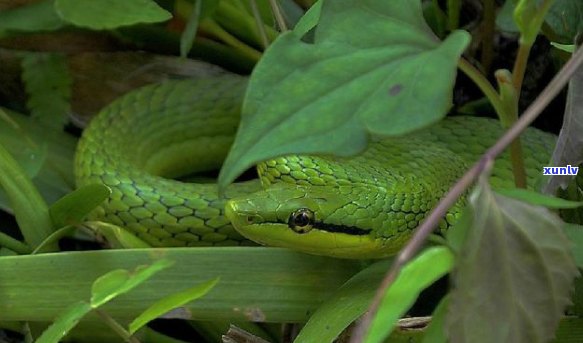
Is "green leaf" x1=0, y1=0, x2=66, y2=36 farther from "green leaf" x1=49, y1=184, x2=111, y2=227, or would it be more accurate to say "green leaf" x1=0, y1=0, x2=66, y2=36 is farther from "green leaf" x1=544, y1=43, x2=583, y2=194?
"green leaf" x1=544, y1=43, x2=583, y2=194

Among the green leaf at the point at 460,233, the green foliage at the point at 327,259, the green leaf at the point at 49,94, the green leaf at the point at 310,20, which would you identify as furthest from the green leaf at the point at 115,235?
the green leaf at the point at 460,233

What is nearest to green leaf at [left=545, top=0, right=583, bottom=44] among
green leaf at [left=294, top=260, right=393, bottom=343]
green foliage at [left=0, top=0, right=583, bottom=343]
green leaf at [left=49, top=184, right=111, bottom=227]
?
green foliage at [left=0, top=0, right=583, bottom=343]

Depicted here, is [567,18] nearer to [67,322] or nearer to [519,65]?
[519,65]

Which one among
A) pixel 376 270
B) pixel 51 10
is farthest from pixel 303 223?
pixel 51 10

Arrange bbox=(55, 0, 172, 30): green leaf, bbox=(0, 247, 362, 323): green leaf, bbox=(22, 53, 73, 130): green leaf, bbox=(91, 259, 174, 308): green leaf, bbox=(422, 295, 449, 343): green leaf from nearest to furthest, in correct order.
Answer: bbox=(422, 295, 449, 343): green leaf < bbox=(91, 259, 174, 308): green leaf < bbox=(0, 247, 362, 323): green leaf < bbox=(55, 0, 172, 30): green leaf < bbox=(22, 53, 73, 130): green leaf

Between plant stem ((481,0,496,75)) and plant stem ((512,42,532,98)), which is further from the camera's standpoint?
plant stem ((481,0,496,75))

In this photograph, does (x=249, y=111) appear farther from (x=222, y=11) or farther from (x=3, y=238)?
(x=222, y=11)

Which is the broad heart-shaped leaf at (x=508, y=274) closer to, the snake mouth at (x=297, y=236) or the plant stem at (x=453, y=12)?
the snake mouth at (x=297, y=236)
